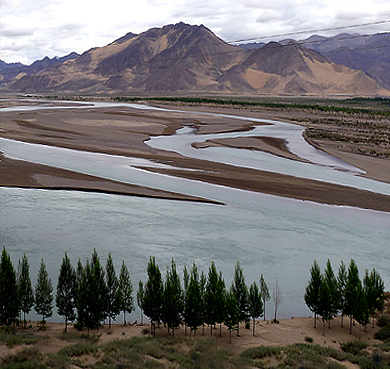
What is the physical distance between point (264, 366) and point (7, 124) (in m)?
68.2

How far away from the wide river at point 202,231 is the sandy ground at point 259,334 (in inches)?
62.7

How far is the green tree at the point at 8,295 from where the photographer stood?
17.2m

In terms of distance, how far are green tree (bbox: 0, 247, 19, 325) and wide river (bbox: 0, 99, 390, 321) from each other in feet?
12.0

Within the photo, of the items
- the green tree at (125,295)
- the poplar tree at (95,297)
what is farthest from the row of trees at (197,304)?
the poplar tree at (95,297)

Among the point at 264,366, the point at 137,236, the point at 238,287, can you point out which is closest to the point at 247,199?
the point at 137,236

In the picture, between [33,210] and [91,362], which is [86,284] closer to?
[91,362]

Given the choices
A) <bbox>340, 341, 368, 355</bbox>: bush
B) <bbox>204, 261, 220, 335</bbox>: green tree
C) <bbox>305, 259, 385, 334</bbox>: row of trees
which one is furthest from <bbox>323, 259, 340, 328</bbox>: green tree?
<bbox>204, 261, 220, 335</bbox>: green tree

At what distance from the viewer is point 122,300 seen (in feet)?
60.6

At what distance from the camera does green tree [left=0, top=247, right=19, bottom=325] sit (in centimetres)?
1725

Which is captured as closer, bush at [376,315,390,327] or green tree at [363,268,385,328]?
bush at [376,315,390,327]

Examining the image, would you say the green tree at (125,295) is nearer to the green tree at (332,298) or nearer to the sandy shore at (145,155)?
the green tree at (332,298)

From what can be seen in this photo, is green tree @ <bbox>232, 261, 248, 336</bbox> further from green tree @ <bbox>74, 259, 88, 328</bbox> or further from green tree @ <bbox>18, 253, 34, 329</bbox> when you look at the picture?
green tree @ <bbox>18, 253, 34, 329</bbox>

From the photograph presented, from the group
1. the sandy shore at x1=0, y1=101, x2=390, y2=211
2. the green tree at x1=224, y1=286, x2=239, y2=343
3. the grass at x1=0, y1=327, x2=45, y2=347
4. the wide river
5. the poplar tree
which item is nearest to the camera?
the grass at x1=0, y1=327, x2=45, y2=347

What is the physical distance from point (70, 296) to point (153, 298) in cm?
351
